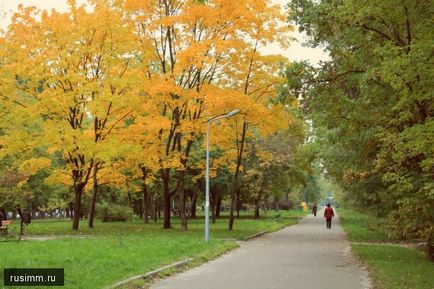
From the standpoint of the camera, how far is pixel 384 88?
14461 millimetres

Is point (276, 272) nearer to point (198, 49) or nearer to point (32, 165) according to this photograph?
point (198, 49)

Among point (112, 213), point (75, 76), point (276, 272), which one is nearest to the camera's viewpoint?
point (276, 272)

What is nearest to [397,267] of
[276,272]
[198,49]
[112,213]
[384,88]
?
[276,272]

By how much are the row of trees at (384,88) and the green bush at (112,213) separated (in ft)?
99.0

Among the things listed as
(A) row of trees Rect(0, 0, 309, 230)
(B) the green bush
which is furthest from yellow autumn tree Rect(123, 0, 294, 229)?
(B) the green bush

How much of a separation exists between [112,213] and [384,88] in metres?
34.7

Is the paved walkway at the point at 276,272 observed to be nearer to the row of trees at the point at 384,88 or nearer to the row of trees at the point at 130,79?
the row of trees at the point at 384,88

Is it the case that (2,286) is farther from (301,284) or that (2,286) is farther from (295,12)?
(295,12)

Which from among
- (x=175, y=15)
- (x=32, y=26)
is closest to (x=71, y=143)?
(x=32, y=26)

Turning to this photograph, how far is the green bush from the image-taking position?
4531 cm

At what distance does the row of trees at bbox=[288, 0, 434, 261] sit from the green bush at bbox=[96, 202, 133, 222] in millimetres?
30169

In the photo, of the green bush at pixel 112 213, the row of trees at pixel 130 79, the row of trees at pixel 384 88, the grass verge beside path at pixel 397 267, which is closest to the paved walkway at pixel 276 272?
the grass verge beside path at pixel 397 267

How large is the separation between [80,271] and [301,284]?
16.1 feet

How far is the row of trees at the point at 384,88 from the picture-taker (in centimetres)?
1110
